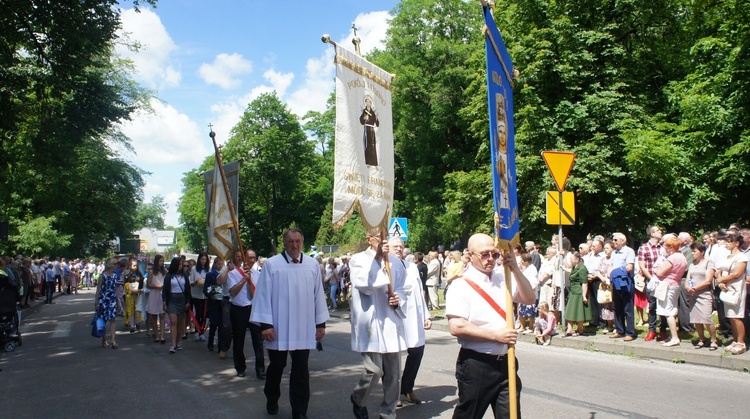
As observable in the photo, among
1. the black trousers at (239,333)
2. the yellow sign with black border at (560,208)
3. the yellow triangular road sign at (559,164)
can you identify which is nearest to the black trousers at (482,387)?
the black trousers at (239,333)

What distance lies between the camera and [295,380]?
6.15m

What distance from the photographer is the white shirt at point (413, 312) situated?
6695mm

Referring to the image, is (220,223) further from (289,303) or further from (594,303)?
(594,303)

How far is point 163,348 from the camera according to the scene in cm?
1230

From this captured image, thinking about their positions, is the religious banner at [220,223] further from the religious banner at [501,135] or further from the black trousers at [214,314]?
the religious banner at [501,135]

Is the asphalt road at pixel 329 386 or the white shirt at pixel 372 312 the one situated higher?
the white shirt at pixel 372 312

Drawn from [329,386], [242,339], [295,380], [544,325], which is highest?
[242,339]

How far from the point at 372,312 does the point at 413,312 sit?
35.2 inches

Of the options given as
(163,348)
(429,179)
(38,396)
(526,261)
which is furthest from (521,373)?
(429,179)

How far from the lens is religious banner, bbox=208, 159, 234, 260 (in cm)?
1005

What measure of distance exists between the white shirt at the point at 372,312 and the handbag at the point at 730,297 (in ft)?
19.7

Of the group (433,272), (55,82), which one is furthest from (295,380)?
(55,82)

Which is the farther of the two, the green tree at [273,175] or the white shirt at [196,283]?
the green tree at [273,175]

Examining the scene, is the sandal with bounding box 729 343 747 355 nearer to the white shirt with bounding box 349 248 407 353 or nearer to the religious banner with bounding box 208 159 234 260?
the white shirt with bounding box 349 248 407 353
